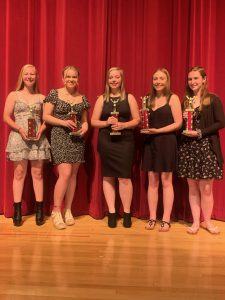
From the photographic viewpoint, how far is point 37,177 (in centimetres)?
371

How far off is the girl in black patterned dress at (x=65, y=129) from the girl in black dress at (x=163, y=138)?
0.66 m

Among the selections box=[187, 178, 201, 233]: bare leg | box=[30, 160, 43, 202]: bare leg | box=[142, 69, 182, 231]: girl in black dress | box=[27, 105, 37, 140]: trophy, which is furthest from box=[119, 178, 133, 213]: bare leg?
box=[27, 105, 37, 140]: trophy

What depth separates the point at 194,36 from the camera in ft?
12.5

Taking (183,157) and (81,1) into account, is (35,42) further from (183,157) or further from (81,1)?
(183,157)

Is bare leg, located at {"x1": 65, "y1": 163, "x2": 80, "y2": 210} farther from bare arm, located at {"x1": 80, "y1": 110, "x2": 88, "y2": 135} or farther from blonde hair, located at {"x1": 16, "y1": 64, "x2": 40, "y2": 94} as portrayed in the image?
blonde hair, located at {"x1": 16, "y1": 64, "x2": 40, "y2": 94}

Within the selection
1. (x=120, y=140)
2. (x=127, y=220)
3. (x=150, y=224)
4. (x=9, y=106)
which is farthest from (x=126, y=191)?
(x=9, y=106)

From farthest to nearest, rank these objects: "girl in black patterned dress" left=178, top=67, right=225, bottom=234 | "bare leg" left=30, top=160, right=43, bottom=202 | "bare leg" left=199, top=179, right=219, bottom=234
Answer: "bare leg" left=30, top=160, right=43, bottom=202
"bare leg" left=199, top=179, right=219, bottom=234
"girl in black patterned dress" left=178, top=67, right=225, bottom=234

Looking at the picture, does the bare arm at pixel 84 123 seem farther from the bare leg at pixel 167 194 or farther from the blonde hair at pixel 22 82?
Result: the bare leg at pixel 167 194

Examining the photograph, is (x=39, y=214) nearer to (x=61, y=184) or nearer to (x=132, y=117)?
(x=61, y=184)

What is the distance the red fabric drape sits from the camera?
3.83m

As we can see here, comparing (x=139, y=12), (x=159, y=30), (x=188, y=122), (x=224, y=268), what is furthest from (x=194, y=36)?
(x=224, y=268)

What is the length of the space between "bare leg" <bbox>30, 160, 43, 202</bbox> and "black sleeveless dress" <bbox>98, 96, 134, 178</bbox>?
65 cm

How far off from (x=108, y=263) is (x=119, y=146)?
3.97 ft

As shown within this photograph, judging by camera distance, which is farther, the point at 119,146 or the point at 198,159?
the point at 119,146
